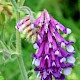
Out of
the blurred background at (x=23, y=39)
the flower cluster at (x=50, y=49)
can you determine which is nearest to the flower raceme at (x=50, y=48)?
the flower cluster at (x=50, y=49)

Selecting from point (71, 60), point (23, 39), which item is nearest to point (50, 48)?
point (71, 60)

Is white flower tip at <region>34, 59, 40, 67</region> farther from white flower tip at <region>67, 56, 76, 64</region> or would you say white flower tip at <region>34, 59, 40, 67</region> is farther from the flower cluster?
white flower tip at <region>67, 56, 76, 64</region>

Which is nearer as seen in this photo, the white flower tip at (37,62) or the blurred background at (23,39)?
the white flower tip at (37,62)

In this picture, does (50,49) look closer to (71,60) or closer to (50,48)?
(50,48)

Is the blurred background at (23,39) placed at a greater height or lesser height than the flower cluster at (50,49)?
lesser

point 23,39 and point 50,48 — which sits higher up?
point 50,48

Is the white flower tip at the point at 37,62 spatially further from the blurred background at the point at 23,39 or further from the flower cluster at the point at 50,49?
the blurred background at the point at 23,39

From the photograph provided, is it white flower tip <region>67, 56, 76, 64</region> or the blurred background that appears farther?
the blurred background

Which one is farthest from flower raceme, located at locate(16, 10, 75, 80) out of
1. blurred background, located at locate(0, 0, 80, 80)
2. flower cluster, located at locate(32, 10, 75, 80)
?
blurred background, located at locate(0, 0, 80, 80)

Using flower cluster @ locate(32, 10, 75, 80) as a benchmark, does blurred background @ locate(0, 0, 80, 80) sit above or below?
below
